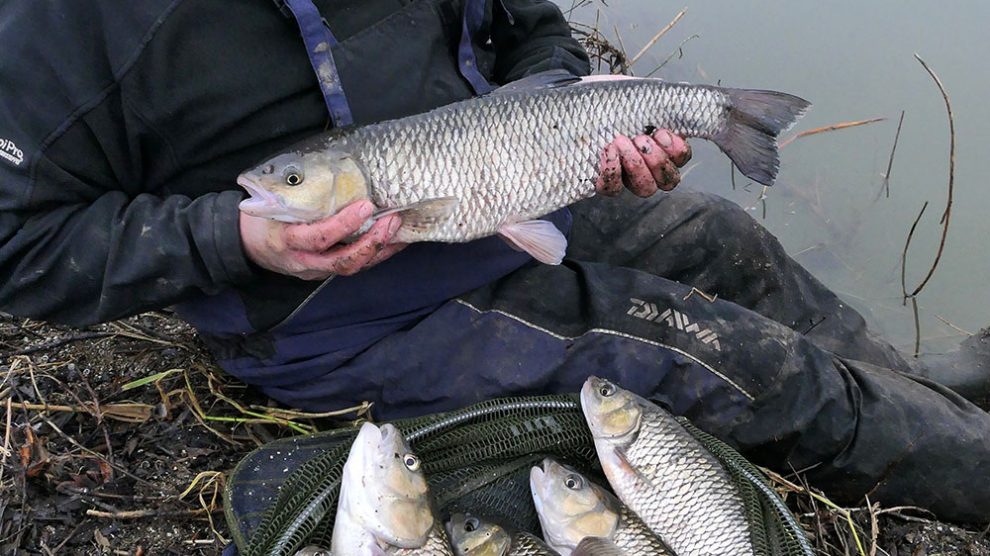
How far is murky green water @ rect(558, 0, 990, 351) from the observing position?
404cm

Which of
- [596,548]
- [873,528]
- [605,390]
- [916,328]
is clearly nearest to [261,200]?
[605,390]

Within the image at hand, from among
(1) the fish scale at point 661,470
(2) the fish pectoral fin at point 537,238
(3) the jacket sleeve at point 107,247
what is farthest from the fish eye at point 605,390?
(3) the jacket sleeve at point 107,247

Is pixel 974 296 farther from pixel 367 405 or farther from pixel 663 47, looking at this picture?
pixel 367 405

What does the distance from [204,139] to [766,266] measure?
1.64 meters

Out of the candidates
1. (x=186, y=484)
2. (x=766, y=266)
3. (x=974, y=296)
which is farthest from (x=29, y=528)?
(x=974, y=296)

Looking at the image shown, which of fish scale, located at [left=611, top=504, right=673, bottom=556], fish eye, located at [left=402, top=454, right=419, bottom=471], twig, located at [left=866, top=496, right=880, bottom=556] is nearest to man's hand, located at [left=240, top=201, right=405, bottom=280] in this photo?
fish eye, located at [left=402, top=454, right=419, bottom=471]

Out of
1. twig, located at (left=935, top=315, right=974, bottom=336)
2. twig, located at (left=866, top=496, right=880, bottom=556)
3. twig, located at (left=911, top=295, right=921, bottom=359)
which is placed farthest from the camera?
twig, located at (left=935, top=315, right=974, bottom=336)

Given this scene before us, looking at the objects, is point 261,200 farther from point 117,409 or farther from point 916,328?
point 916,328

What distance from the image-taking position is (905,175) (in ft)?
14.1

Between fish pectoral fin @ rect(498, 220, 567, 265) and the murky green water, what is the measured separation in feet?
8.09

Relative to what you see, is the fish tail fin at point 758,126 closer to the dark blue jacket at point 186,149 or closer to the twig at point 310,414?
the dark blue jacket at point 186,149

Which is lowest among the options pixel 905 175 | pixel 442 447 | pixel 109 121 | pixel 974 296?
pixel 974 296

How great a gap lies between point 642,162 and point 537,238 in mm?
305

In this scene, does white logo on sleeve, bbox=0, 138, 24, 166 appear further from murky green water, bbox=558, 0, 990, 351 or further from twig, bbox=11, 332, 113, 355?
murky green water, bbox=558, 0, 990, 351
